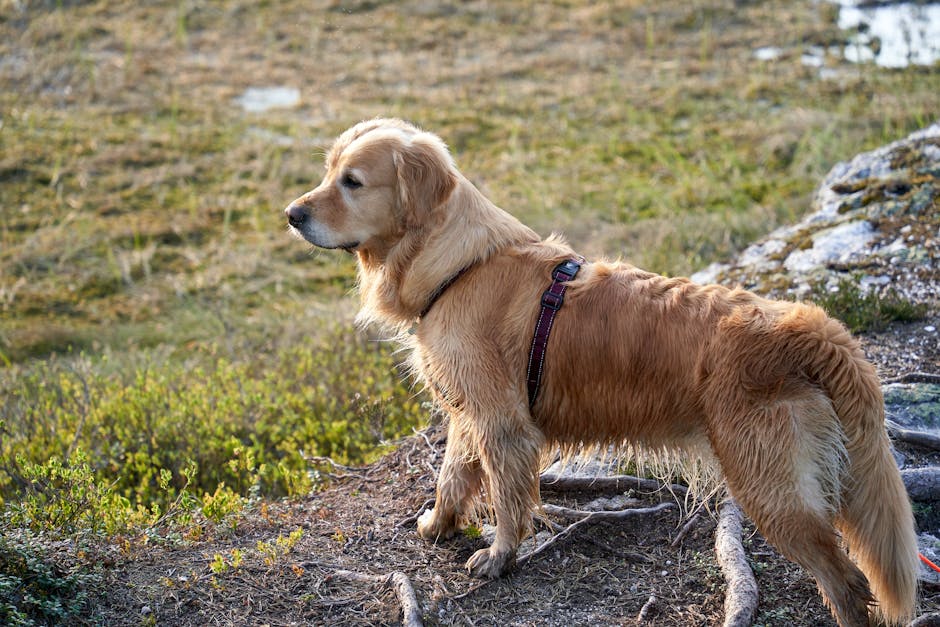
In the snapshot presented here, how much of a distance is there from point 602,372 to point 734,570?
1008mm

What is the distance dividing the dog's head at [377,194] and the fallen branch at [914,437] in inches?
97.8

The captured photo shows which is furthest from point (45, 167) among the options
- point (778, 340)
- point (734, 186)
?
point (778, 340)

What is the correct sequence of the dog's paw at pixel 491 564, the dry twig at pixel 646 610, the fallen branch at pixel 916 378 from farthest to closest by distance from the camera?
the fallen branch at pixel 916 378 < the dog's paw at pixel 491 564 < the dry twig at pixel 646 610

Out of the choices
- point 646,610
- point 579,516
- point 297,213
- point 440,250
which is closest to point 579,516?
point 579,516

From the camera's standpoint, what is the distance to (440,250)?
13.8ft

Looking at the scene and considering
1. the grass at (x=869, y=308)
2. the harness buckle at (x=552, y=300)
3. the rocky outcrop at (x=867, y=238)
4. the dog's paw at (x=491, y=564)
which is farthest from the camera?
the rocky outcrop at (x=867, y=238)

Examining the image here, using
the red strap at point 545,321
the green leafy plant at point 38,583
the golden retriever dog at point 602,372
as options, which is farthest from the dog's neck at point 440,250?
the green leafy plant at point 38,583

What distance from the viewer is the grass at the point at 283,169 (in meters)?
6.11

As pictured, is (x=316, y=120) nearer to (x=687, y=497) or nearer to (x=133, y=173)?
(x=133, y=173)

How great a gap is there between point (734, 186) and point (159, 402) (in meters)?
6.41

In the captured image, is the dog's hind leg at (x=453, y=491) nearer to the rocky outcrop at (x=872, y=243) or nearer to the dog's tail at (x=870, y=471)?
the dog's tail at (x=870, y=471)

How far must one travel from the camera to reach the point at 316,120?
40.5 feet

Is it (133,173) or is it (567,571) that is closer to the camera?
(567,571)

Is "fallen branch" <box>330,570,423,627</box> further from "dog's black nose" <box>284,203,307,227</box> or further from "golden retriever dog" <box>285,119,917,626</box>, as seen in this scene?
"dog's black nose" <box>284,203,307,227</box>
